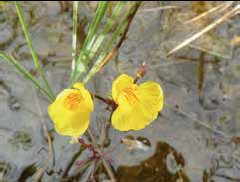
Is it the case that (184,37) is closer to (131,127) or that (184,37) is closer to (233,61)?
(233,61)

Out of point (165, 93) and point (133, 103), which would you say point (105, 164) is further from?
point (165, 93)

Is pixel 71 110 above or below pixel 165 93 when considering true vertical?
above

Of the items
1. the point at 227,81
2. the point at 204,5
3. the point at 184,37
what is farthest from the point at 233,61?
the point at 204,5

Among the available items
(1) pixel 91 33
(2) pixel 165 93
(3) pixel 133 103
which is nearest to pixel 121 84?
(3) pixel 133 103

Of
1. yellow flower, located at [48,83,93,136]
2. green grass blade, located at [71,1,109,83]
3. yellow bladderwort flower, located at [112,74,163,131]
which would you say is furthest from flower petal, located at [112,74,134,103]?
green grass blade, located at [71,1,109,83]

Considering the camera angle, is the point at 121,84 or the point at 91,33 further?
the point at 91,33

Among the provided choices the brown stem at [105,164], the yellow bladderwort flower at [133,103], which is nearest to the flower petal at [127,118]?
the yellow bladderwort flower at [133,103]

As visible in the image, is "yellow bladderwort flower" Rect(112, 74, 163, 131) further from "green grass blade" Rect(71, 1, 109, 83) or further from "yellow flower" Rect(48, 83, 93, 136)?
"green grass blade" Rect(71, 1, 109, 83)
